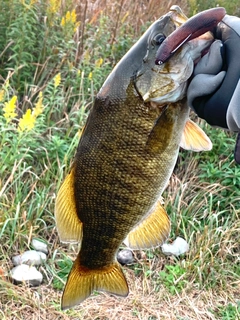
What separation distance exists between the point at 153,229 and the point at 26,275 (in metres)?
1.41

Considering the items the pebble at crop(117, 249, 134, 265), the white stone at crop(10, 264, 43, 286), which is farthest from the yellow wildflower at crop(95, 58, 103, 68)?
the white stone at crop(10, 264, 43, 286)

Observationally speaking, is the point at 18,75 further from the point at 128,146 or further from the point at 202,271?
the point at 128,146

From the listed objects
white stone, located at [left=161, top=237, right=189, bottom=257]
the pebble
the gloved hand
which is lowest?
the pebble

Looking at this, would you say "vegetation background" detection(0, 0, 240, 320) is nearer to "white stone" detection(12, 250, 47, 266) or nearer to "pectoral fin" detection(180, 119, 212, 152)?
"white stone" detection(12, 250, 47, 266)

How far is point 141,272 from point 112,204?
71.8 inches

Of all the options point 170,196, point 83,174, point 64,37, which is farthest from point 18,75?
point 83,174

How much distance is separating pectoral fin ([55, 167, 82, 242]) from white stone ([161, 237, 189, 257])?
1.75 m

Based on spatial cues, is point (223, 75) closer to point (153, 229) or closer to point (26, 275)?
point (153, 229)

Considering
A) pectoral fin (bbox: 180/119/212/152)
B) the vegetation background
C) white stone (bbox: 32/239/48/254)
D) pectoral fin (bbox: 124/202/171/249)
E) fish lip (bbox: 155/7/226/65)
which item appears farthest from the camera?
white stone (bbox: 32/239/48/254)

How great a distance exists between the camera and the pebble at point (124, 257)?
3579mm

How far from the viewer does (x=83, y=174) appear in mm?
1819

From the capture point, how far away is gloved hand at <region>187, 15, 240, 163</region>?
160cm

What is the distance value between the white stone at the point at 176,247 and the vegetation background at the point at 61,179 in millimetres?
48


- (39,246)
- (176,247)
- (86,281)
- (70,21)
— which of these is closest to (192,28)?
(86,281)
